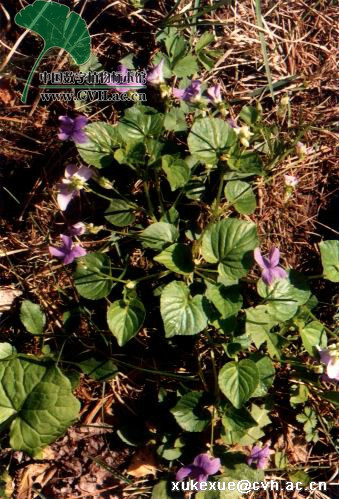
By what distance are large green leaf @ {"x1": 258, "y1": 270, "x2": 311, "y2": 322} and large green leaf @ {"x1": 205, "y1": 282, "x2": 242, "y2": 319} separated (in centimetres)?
12

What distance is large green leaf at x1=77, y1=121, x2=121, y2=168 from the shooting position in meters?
1.86

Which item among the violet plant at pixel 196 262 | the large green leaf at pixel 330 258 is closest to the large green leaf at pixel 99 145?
the violet plant at pixel 196 262

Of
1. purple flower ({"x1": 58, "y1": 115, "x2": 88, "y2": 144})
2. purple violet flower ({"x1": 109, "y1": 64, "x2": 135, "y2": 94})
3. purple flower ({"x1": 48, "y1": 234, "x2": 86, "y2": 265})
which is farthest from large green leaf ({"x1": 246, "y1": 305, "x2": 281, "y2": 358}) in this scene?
purple violet flower ({"x1": 109, "y1": 64, "x2": 135, "y2": 94})

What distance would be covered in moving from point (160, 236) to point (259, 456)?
0.85 metres

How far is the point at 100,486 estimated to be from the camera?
194 centimetres

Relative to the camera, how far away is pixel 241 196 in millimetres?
1920

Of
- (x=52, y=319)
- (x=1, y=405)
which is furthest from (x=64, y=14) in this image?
(x=1, y=405)

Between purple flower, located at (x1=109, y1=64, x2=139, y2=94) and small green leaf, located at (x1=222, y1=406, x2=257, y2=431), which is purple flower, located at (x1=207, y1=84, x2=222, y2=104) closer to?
purple flower, located at (x1=109, y1=64, x2=139, y2=94)

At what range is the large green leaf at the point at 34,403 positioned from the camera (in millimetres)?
1675

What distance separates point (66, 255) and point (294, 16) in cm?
137

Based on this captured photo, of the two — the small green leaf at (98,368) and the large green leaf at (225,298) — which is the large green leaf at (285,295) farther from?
the small green leaf at (98,368)

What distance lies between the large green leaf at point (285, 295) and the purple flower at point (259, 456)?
0.47 m

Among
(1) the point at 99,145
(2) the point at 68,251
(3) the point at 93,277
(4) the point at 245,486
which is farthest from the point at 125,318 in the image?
(4) the point at 245,486

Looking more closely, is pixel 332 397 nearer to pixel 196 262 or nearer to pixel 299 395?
pixel 299 395
